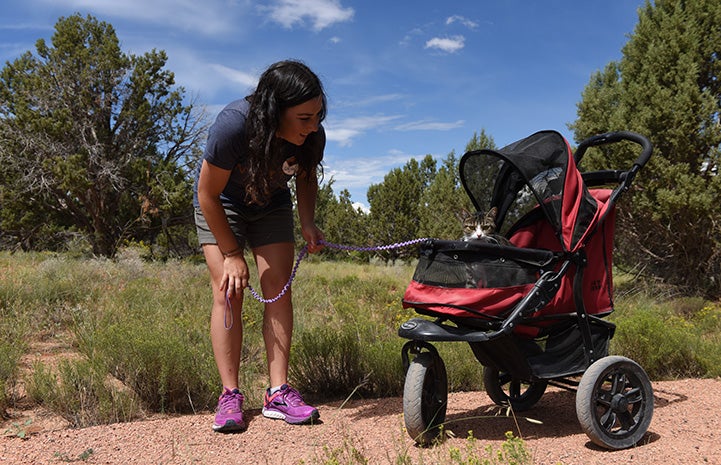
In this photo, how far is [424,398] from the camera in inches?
112

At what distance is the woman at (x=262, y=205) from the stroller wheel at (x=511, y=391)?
Result: 113 centimetres

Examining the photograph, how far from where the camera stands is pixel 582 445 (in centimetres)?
283

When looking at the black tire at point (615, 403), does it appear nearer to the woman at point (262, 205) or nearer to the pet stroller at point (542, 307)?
the pet stroller at point (542, 307)

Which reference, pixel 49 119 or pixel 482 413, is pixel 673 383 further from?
pixel 49 119

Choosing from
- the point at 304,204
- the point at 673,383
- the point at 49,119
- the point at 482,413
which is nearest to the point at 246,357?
the point at 304,204

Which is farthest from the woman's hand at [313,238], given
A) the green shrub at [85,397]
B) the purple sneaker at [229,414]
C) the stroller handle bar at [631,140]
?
the stroller handle bar at [631,140]

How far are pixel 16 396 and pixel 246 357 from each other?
180 centimetres

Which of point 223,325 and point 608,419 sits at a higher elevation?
point 223,325

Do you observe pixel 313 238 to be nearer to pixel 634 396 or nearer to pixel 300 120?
pixel 300 120

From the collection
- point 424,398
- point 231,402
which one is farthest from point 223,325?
point 424,398

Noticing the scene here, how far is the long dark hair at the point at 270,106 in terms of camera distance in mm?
2918

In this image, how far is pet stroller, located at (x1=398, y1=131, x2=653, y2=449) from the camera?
272cm

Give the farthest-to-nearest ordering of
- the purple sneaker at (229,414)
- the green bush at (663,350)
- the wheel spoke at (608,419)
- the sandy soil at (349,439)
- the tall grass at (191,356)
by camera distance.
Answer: the green bush at (663,350) → the tall grass at (191,356) → the purple sneaker at (229,414) → the wheel spoke at (608,419) → the sandy soil at (349,439)

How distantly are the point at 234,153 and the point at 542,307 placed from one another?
1.82m
